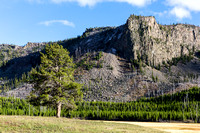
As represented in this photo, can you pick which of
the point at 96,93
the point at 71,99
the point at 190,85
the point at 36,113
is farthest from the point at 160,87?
the point at 71,99

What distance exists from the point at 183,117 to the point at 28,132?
326 ft

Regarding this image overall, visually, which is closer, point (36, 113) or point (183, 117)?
point (183, 117)

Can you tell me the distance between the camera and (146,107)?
445ft

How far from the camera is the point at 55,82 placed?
4053cm

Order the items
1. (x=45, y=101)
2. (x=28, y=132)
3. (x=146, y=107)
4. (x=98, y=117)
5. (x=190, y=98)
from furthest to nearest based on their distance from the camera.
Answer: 1. (x=190, y=98)
2. (x=146, y=107)
3. (x=98, y=117)
4. (x=45, y=101)
5. (x=28, y=132)

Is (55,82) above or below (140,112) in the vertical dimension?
above

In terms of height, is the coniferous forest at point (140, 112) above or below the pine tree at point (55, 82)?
below

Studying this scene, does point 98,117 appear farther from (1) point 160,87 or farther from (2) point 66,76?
(1) point 160,87

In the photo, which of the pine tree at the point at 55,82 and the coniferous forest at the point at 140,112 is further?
the coniferous forest at the point at 140,112

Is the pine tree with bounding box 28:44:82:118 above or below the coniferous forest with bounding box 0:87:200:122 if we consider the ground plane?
above

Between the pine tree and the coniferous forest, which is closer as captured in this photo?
the pine tree

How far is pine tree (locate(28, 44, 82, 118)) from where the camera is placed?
39438mm

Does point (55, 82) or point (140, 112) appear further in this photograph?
point (140, 112)

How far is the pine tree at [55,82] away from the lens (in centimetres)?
3944
